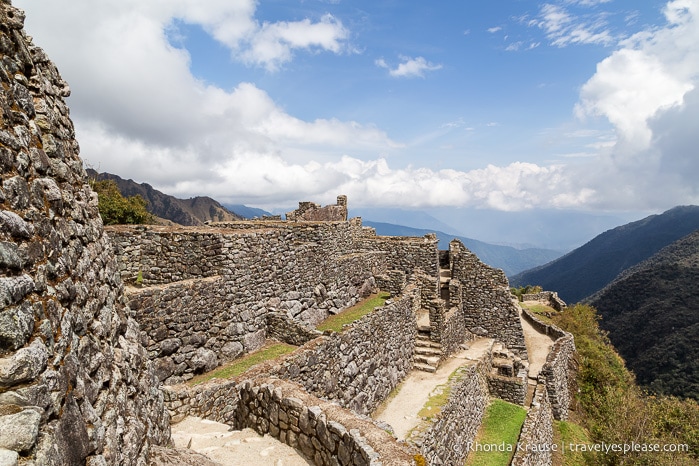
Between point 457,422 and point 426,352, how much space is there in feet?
13.0

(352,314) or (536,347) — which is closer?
(352,314)

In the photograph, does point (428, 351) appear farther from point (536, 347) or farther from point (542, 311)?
point (542, 311)

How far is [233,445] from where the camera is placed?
7.36 meters

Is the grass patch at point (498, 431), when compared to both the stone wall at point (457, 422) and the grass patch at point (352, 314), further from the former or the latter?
the grass patch at point (352, 314)

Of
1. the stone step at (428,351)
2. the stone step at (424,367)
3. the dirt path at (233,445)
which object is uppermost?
the dirt path at (233,445)

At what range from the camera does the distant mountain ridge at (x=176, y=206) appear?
11645cm

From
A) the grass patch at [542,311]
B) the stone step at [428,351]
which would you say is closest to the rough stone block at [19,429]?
the stone step at [428,351]

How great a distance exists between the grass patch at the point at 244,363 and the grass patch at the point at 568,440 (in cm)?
1492

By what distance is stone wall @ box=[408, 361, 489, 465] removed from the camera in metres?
12.7

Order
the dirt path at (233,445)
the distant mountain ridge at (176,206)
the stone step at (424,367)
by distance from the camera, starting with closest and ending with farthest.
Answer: the dirt path at (233,445) < the stone step at (424,367) < the distant mountain ridge at (176,206)

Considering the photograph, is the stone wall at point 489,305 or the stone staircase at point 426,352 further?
the stone wall at point 489,305

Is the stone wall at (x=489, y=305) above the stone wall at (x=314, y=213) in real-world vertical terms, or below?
below

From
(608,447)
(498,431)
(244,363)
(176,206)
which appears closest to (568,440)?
(608,447)

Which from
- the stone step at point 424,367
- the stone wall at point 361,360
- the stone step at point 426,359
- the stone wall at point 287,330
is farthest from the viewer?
the stone step at point 426,359
